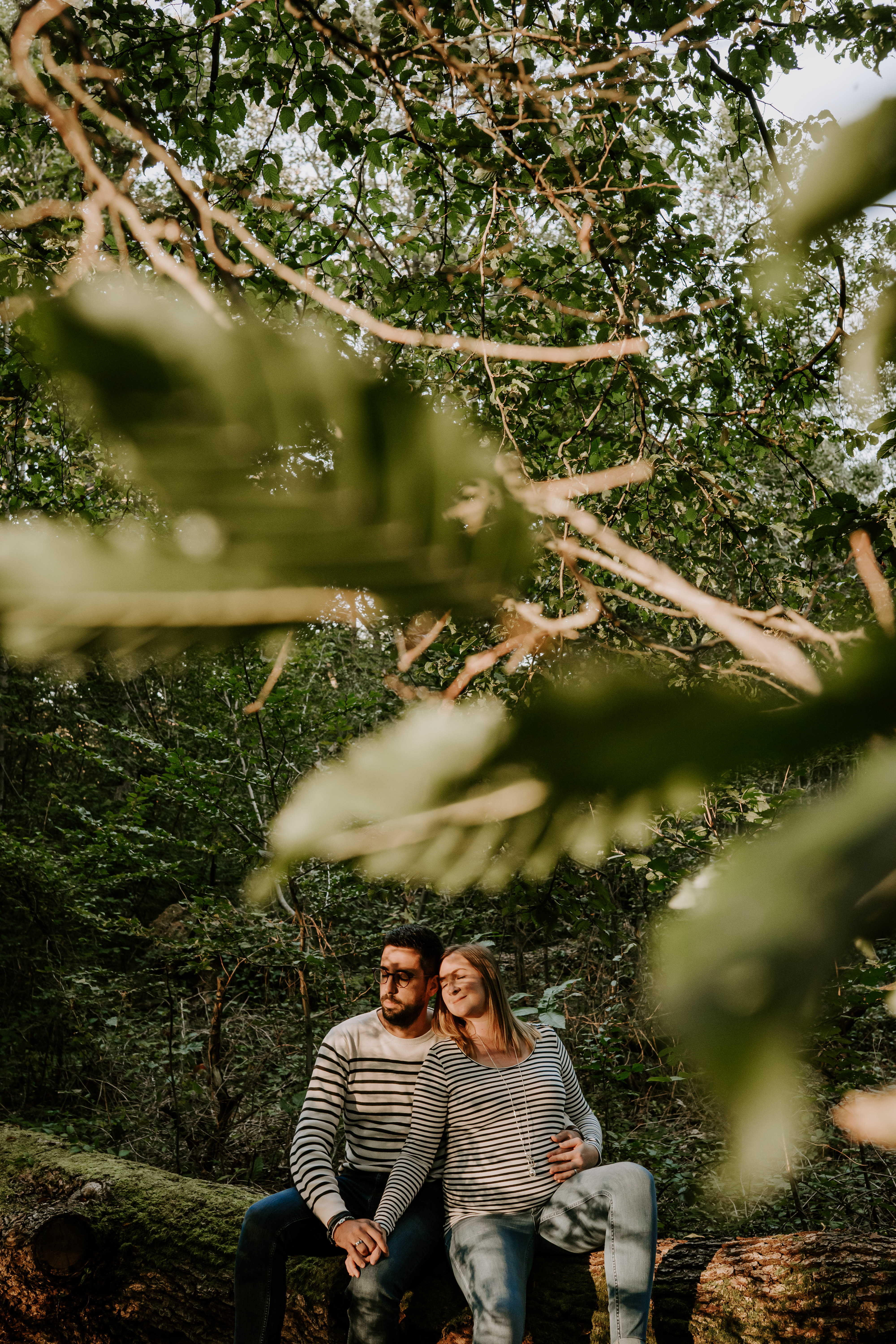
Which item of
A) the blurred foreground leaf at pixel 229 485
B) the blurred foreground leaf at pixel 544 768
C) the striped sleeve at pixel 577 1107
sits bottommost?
the striped sleeve at pixel 577 1107

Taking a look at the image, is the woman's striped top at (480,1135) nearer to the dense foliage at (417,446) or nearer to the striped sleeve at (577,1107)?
the striped sleeve at (577,1107)

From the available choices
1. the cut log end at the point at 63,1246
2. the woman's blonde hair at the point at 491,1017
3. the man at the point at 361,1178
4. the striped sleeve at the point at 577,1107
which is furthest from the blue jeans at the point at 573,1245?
the cut log end at the point at 63,1246

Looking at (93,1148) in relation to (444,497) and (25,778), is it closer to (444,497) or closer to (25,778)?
(25,778)

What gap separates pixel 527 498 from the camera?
23cm

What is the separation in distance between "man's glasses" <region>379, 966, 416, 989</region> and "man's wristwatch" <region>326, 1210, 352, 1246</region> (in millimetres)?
556

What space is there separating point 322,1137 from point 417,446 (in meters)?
2.49

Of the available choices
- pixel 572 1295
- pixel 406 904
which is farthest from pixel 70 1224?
pixel 406 904

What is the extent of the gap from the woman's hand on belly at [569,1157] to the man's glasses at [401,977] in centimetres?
57

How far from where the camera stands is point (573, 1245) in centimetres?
216

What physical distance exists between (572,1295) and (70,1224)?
1500 millimetres

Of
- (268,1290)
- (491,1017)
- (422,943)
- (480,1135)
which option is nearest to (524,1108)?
(480,1135)

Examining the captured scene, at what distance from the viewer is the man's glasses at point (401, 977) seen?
2344mm

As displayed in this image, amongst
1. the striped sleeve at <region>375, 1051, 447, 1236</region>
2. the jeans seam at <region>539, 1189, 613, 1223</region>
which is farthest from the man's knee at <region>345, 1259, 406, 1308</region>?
the jeans seam at <region>539, 1189, 613, 1223</region>

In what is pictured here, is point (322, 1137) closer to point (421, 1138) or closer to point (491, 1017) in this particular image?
point (421, 1138)
